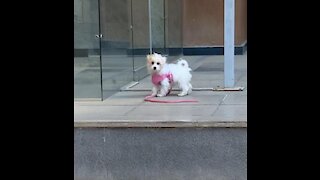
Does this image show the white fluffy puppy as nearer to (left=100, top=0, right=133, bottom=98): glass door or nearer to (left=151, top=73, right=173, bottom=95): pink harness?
(left=151, top=73, right=173, bottom=95): pink harness

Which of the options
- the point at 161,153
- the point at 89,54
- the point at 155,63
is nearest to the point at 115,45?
the point at 89,54

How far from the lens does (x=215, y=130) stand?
206 inches

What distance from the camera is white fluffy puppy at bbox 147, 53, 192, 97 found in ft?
25.6

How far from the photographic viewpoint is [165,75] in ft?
25.6

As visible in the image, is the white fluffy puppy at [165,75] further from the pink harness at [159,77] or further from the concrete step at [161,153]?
A: the concrete step at [161,153]

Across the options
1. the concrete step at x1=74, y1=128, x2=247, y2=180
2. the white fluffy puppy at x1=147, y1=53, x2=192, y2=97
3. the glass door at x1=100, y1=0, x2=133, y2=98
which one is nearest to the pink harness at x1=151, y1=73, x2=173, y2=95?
the white fluffy puppy at x1=147, y1=53, x2=192, y2=97

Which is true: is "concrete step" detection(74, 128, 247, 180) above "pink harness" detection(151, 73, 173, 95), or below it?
below

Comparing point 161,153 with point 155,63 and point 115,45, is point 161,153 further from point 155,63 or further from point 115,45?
point 115,45

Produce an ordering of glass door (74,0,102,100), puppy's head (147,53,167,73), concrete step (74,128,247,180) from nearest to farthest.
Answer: concrete step (74,128,247,180), glass door (74,0,102,100), puppy's head (147,53,167,73)

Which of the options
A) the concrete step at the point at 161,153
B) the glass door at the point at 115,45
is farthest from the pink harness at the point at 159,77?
the concrete step at the point at 161,153

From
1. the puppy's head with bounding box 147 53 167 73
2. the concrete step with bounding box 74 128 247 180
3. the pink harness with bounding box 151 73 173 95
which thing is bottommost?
the concrete step with bounding box 74 128 247 180
